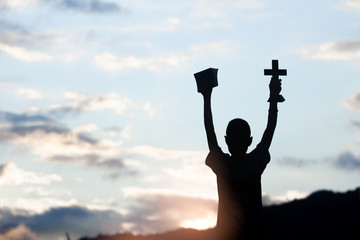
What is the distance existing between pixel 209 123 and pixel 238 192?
99 centimetres

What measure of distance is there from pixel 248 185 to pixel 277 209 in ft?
143

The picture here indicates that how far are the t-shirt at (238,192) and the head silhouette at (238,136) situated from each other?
0.11m

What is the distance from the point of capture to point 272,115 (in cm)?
1003

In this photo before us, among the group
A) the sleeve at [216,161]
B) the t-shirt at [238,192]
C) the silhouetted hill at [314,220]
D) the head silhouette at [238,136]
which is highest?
the silhouetted hill at [314,220]

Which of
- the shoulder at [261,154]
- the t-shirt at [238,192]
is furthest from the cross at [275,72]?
the t-shirt at [238,192]

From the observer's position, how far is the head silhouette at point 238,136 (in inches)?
376

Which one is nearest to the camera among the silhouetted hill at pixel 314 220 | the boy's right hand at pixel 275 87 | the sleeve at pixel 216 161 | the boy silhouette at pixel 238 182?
the boy silhouette at pixel 238 182

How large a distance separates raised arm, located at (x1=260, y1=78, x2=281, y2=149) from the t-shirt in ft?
1.02

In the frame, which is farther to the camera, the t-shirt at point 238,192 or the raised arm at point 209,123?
the raised arm at point 209,123

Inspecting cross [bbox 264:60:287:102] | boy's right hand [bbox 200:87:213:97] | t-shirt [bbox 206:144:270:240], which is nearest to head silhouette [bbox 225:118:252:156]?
t-shirt [bbox 206:144:270:240]

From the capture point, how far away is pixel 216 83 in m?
9.85

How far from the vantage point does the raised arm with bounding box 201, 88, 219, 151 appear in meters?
9.85

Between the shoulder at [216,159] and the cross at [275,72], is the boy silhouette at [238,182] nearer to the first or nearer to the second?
the shoulder at [216,159]

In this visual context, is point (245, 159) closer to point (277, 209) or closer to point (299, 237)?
point (299, 237)
